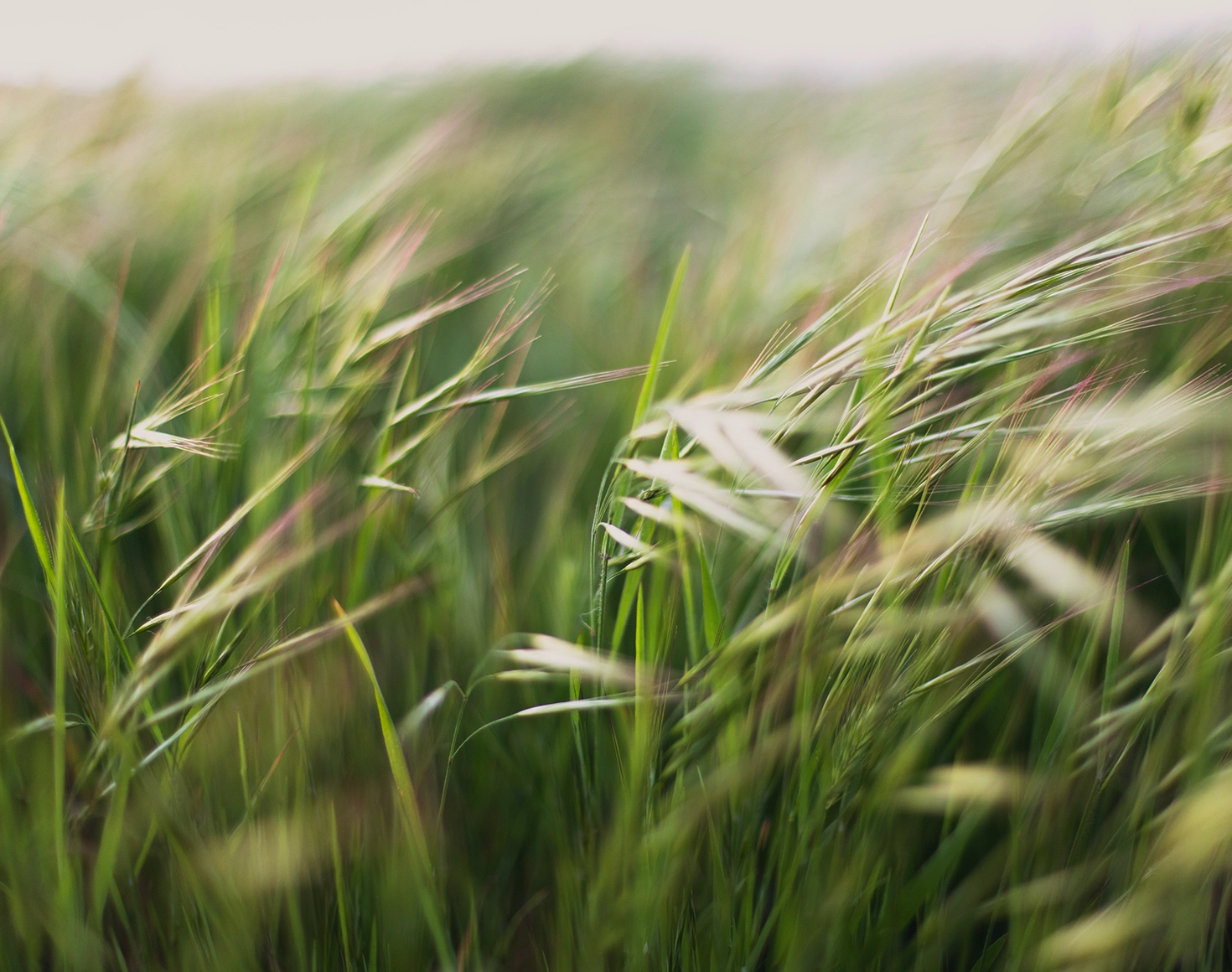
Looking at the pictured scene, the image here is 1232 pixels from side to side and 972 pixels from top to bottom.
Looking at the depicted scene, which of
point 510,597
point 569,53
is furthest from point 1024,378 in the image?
point 569,53

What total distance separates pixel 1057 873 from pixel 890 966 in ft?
0.34

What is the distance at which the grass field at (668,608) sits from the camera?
386mm

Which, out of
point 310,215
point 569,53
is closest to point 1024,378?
→ point 310,215

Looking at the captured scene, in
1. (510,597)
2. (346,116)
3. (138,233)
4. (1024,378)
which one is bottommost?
(510,597)

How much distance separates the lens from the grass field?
1.27 ft

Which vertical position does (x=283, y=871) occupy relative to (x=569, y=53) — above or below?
below

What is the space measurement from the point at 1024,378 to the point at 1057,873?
0.81 feet

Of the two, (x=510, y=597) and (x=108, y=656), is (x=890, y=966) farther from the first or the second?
(x=108, y=656)

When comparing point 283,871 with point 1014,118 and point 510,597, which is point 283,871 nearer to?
point 510,597

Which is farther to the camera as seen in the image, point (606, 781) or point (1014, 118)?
point (1014, 118)

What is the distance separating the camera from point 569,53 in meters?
2.06

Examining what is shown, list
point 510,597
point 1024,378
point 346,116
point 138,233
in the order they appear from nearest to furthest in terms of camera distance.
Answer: point 1024,378 → point 510,597 → point 138,233 → point 346,116

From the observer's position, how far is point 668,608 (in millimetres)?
428

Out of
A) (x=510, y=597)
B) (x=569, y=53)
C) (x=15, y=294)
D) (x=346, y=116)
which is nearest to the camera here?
(x=510, y=597)
